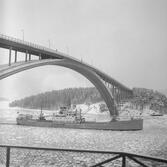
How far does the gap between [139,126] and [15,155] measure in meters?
15.0

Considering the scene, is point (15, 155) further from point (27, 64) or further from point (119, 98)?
point (119, 98)

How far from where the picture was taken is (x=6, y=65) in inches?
537

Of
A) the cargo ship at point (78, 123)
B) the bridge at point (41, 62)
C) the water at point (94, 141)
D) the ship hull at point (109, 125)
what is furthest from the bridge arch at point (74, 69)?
the ship hull at point (109, 125)

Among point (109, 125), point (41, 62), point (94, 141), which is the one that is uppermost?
point (41, 62)

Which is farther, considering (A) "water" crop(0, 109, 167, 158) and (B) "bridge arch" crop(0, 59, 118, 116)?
(B) "bridge arch" crop(0, 59, 118, 116)

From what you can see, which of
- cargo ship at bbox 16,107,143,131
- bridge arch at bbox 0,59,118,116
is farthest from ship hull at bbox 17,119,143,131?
bridge arch at bbox 0,59,118,116

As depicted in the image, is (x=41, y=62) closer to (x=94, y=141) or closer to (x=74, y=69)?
(x=94, y=141)

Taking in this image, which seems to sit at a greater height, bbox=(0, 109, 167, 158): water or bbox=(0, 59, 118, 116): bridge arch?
bbox=(0, 59, 118, 116): bridge arch

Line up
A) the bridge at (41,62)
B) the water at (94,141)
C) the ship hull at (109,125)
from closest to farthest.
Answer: the water at (94,141), the bridge at (41,62), the ship hull at (109,125)

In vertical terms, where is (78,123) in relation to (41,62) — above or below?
below

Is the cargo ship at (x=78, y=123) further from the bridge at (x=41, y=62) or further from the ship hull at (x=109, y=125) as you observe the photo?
the bridge at (x=41, y=62)

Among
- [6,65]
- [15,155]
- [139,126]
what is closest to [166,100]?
[139,126]

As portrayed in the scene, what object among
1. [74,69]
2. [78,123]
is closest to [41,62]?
[74,69]

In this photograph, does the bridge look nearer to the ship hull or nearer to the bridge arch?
the bridge arch
